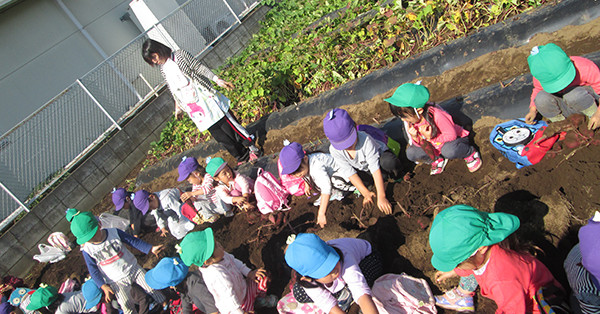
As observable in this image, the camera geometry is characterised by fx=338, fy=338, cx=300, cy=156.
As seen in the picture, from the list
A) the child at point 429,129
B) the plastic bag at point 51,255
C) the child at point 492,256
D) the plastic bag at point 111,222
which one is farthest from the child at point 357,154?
the plastic bag at point 51,255

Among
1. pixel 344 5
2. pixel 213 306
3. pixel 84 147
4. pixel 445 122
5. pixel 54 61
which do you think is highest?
pixel 54 61

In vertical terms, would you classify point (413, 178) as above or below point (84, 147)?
below

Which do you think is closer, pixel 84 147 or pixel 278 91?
pixel 278 91


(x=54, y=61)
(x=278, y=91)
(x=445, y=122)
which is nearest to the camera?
(x=445, y=122)

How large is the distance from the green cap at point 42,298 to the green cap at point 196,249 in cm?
239

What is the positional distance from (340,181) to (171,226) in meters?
2.79

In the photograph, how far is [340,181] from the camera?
11.3ft

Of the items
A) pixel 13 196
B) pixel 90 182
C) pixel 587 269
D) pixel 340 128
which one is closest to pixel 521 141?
pixel 587 269

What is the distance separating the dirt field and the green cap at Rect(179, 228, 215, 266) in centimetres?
88

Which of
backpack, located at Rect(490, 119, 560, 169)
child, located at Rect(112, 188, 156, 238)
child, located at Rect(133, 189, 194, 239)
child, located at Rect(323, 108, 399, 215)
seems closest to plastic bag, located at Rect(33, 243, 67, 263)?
child, located at Rect(112, 188, 156, 238)

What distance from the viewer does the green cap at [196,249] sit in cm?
283

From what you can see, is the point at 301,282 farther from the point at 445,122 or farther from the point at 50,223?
the point at 50,223

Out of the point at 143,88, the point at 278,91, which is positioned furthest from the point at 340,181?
the point at 143,88

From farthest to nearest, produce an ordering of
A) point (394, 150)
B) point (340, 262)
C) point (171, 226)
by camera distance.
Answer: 1. point (171, 226)
2. point (394, 150)
3. point (340, 262)
